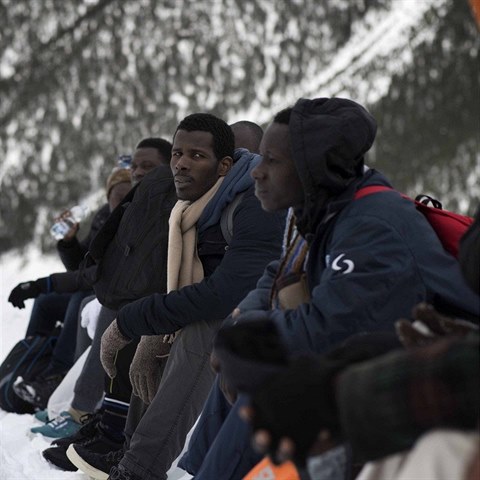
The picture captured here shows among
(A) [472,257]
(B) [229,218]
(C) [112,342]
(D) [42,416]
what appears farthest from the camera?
(D) [42,416]

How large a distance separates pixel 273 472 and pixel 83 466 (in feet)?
7.08

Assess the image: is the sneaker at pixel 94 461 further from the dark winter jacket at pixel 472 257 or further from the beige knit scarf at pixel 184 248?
the dark winter jacket at pixel 472 257

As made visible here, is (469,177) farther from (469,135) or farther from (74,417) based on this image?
(74,417)

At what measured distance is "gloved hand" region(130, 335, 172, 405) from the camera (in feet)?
12.8

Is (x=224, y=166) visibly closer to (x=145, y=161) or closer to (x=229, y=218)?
(x=229, y=218)

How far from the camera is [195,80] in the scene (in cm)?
1667

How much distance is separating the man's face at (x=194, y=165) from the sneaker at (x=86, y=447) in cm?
123

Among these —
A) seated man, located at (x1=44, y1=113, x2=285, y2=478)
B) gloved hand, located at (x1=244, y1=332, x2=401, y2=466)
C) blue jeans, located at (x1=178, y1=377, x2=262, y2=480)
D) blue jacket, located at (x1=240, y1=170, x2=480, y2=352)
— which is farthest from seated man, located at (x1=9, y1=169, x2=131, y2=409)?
gloved hand, located at (x1=244, y1=332, x2=401, y2=466)

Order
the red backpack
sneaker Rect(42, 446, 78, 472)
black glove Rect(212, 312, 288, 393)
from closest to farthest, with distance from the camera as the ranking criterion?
black glove Rect(212, 312, 288, 393)
the red backpack
sneaker Rect(42, 446, 78, 472)

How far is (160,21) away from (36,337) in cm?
1167

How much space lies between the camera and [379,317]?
2.26 meters

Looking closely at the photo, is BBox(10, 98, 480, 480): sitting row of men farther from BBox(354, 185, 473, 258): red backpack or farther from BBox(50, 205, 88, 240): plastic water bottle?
BBox(50, 205, 88, 240): plastic water bottle

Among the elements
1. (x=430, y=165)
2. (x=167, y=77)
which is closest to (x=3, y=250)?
(x=167, y=77)

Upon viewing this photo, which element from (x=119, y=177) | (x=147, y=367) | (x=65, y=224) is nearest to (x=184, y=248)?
(x=147, y=367)
